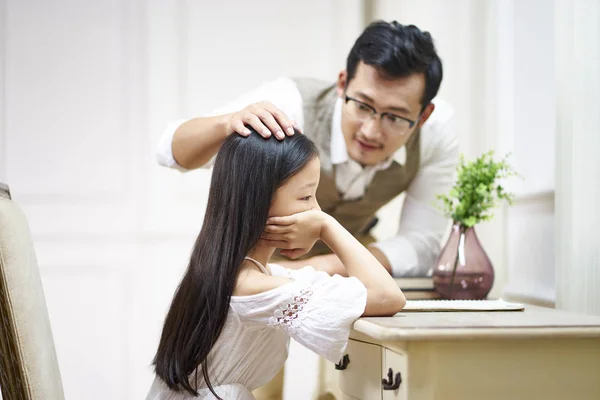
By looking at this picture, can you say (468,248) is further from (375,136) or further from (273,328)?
(273,328)

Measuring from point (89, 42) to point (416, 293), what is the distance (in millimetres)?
2056

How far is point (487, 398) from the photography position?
1.17 m

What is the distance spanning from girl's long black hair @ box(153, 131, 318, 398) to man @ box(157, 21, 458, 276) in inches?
9.8

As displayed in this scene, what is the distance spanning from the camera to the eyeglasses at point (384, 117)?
2.02m

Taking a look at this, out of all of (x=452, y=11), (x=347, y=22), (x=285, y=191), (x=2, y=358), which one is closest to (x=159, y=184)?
(x=347, y=22)

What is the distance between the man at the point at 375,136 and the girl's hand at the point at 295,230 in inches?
13.3

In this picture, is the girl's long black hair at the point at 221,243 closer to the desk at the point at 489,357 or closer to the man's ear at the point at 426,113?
the desk at the point at 489,357

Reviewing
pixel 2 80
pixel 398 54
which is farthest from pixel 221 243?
pixel 2 80

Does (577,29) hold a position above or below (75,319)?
above

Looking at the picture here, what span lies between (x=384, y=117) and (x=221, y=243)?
0.82 metres

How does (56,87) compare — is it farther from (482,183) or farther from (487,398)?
(487,398)

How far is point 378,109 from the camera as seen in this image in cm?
200

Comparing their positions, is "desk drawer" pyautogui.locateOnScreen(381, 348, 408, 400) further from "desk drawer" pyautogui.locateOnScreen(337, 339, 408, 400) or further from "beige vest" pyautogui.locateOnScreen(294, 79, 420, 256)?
"beige vest" pyautogui.locateOnScreen(294, 79, 420, 256)

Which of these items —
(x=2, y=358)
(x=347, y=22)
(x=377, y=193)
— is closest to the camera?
(x=2, y=358)
